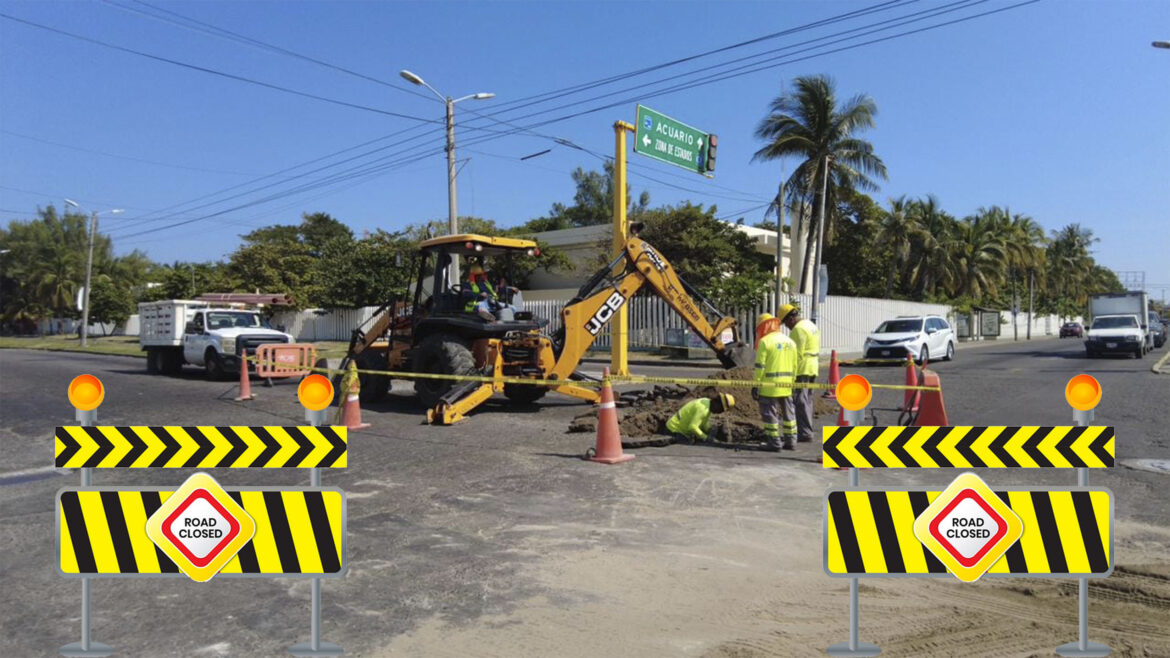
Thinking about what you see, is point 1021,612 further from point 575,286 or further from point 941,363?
point 575,286

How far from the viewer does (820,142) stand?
3406 cm

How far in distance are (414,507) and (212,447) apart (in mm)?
2652

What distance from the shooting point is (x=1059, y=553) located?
420 centimetres

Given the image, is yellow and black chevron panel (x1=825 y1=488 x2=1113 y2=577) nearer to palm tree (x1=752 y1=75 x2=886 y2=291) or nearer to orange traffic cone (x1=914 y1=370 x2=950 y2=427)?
orange traffic cone (x1=914 y1=370 x2=950 y2=427)

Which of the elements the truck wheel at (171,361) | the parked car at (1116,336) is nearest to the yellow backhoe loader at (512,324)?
the truck wheel at (171,361)

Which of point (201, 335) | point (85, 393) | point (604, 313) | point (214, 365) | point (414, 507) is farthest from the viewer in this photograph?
point (201, 335)

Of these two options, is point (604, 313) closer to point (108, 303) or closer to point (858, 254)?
point (858, 254)

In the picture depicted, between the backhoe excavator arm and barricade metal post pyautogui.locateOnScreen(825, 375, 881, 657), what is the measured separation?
7793 mm

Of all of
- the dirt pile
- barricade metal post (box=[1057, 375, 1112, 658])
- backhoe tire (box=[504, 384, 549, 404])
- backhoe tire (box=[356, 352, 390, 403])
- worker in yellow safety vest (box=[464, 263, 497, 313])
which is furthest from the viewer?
backhoe tire (box=[356, 352, 390, 403])

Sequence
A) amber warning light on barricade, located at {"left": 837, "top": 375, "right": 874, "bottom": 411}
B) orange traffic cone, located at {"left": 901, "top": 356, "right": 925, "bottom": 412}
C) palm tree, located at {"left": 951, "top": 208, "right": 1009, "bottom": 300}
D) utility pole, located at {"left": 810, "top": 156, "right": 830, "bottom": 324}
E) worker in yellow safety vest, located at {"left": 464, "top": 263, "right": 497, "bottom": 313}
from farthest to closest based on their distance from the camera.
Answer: palm tree, located at {"left": 951, "top": 208, "right": 1009, "bottom": 300} → utility pole, located at {"left": 810, "top": 156, "right": 830, "bottom": 324} → worker in yellow safety vest, located at {"left": 464, "top": 263, "right": 497, "bottom": 313} → orange traffic cone, located at {"left": 901, "top": 356, "right": 925, "bottom": 412} → amber warning light on barricade, located at {"left": 837, "top": 375, "right": 874, "bottom": 411}

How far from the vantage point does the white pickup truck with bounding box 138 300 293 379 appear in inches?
766

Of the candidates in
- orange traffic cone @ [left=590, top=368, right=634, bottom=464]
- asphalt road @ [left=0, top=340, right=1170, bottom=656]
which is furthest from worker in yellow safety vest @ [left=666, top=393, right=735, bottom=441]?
orange traffic cone @ [left=590, top=368, right=634, bottom=464]

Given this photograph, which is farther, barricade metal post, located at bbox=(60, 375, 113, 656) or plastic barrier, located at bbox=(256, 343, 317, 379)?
plastic barrier, located at bbox=(256, 343, 317, 379)

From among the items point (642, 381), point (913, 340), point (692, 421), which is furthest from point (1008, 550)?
point (913, 340)
